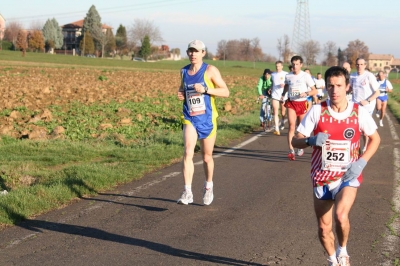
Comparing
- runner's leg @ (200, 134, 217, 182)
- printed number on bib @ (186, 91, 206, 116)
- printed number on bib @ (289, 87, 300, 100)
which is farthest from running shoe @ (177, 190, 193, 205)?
printed number on bib @ (289, 87, 300, 100)

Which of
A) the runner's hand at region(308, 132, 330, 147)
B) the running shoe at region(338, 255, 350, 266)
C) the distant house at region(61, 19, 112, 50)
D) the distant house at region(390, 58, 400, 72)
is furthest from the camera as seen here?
the distant house at region(61, 19, 112, 50)

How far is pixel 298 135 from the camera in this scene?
536 centimetres

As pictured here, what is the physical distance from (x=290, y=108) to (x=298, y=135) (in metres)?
7.76

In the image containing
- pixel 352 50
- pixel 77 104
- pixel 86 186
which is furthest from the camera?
pixel 352 50

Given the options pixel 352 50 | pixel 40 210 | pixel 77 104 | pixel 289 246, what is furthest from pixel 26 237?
pixel 352 50

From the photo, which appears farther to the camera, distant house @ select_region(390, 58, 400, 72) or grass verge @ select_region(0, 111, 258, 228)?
distant house @ select_region(390, 58, 400, 72)

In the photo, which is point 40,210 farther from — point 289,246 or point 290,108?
point 290,108

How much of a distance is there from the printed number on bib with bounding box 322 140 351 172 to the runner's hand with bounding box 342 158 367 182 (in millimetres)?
75

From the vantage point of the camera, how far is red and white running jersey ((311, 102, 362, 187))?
17.0ft

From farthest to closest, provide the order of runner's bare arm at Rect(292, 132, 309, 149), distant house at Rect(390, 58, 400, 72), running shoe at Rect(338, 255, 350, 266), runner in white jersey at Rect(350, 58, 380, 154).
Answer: distant house at Rect(390, 58, 400, 72)
runner in white jersey at Rect(350, 58, 380, 154)
running shoe at Rect(338, 255, 350, 266)
runner's bare arm at Rect(292, 132, 309, 149)

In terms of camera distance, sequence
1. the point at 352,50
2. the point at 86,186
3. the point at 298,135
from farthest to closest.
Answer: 1. the point at 352,50
2. the point at 86,186
3. the point at 298,135

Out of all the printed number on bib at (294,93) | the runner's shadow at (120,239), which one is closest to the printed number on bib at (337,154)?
the runner's shadow at (120,239)

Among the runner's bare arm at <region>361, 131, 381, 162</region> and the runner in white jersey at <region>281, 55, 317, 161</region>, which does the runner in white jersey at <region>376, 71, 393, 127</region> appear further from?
the runner's bare arm at <region>361, 131, 381, 162</region>

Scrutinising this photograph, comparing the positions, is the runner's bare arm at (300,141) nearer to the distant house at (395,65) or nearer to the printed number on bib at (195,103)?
the printed number on bib at (195,103)
